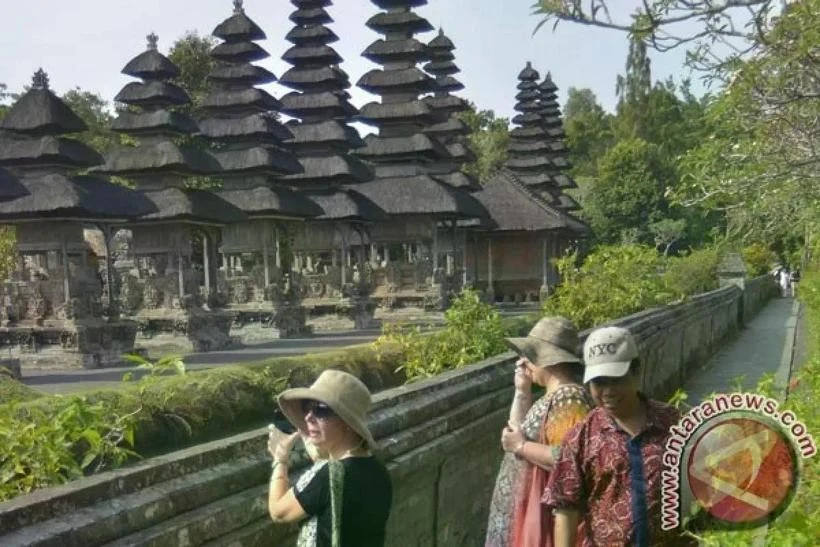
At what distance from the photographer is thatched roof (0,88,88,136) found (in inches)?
786

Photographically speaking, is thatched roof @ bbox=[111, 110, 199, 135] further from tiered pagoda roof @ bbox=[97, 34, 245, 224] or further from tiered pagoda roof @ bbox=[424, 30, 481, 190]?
tiered pagoda roof @ bbox=[424, 30, 481, 190]

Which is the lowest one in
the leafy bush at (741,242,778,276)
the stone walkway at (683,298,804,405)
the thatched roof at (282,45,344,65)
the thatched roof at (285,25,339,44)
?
the stone walkway at (683,298,804,405)

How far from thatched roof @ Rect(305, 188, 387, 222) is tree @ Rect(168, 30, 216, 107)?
17434 millimetres

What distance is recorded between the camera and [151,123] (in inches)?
922

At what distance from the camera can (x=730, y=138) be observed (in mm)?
9445

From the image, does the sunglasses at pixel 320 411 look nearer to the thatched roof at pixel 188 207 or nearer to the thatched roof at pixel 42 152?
the thatched roof at pixel 42 152

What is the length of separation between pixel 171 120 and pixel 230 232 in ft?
16.4

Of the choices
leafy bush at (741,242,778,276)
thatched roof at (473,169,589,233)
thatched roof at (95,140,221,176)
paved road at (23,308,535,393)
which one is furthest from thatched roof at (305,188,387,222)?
leafy bush at (741,242,778,276)

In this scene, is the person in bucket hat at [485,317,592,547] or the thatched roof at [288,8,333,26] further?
the thatched roof at [288,8,333,26]

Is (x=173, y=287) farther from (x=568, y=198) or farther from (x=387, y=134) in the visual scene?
(x=568, y=198)

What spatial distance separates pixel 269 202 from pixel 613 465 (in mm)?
23506

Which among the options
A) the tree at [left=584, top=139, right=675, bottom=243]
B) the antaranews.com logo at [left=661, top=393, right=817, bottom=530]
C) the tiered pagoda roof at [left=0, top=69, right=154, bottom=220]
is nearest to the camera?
the antaranews.com logo at [left=661, top=393, right=817, bottom=530]

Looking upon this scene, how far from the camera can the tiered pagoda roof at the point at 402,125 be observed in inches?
1256

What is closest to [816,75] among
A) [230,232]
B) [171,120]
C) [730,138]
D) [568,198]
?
[730,138]
